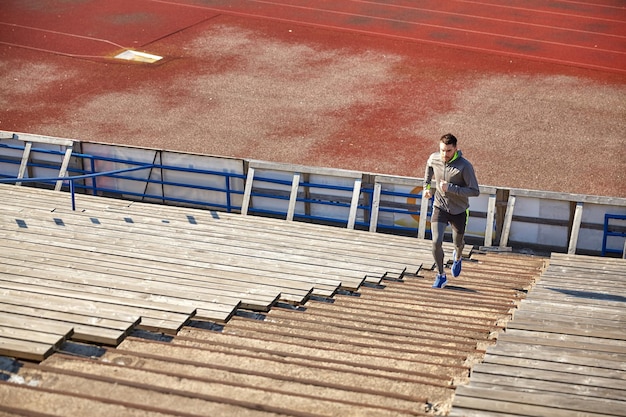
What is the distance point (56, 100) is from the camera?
67.3 feet

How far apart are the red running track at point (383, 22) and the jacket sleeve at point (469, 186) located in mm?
14401

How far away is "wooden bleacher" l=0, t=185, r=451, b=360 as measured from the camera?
7.36 m

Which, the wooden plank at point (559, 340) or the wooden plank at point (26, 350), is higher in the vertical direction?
the wooden plank at point (559, 340)

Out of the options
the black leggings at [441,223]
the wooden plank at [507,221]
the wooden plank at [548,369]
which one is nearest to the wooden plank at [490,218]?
the wooden plank at [507,221]

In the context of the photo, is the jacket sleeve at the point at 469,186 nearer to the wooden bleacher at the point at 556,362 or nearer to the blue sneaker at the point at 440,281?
the blue sneaker at the point at 440,281

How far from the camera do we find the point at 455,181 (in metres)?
10.0

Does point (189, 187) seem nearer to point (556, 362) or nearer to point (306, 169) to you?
point (306, 169)

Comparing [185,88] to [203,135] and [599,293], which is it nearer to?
[203,135]

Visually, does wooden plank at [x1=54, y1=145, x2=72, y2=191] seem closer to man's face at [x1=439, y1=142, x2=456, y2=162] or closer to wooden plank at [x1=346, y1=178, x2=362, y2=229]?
wooden plank at [x1=346, y1=178, x2=362, y2=229]

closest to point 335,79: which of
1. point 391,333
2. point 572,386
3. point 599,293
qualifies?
point 599,293

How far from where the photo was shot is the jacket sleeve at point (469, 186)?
9.90 metres

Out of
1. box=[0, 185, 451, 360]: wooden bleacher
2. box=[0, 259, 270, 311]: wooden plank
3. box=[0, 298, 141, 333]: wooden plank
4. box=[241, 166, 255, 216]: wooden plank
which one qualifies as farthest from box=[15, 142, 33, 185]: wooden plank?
box=[0, 298, 141, 333]: wooden plank

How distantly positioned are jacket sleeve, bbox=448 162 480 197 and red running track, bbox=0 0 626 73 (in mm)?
14401

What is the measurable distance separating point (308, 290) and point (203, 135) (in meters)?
9.81
